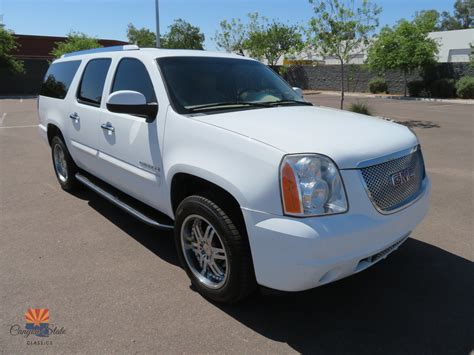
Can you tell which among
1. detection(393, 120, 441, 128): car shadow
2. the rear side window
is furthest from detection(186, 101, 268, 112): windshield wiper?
detection(393, 120, 441, 128): car shadow

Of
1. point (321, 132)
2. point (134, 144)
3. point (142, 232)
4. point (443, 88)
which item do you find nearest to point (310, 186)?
point (321, 132)

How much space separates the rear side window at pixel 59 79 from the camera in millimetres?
5555

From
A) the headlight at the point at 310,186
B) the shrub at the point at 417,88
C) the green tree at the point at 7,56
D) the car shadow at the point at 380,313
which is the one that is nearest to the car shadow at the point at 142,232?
the car shadow at the point at 380,313

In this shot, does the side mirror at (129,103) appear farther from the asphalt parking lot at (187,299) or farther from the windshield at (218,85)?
the asphalt parking lot at (187,299)

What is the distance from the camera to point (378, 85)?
30953mm

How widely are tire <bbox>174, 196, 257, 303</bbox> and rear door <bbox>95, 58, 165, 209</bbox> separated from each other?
0.52m

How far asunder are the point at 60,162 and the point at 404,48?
2506 centimetres

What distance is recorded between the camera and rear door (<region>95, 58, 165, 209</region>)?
3.62m

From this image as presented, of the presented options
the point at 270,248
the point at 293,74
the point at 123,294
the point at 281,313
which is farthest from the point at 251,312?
the point at 293,74

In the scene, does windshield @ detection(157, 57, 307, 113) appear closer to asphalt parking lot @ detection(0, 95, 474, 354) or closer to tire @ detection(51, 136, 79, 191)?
asphalt parking lot @ detection(0, 95, 474, 354)

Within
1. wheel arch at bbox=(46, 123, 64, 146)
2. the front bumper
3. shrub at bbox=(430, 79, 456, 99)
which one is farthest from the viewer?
shrub at bbox=(430, 79, 456, 99)

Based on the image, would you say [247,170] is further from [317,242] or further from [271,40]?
[271,40]

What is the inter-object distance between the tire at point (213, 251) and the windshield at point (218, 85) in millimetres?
906

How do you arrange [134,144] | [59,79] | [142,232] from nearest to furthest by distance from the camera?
[134,144] → [142,232] → [59,79]
